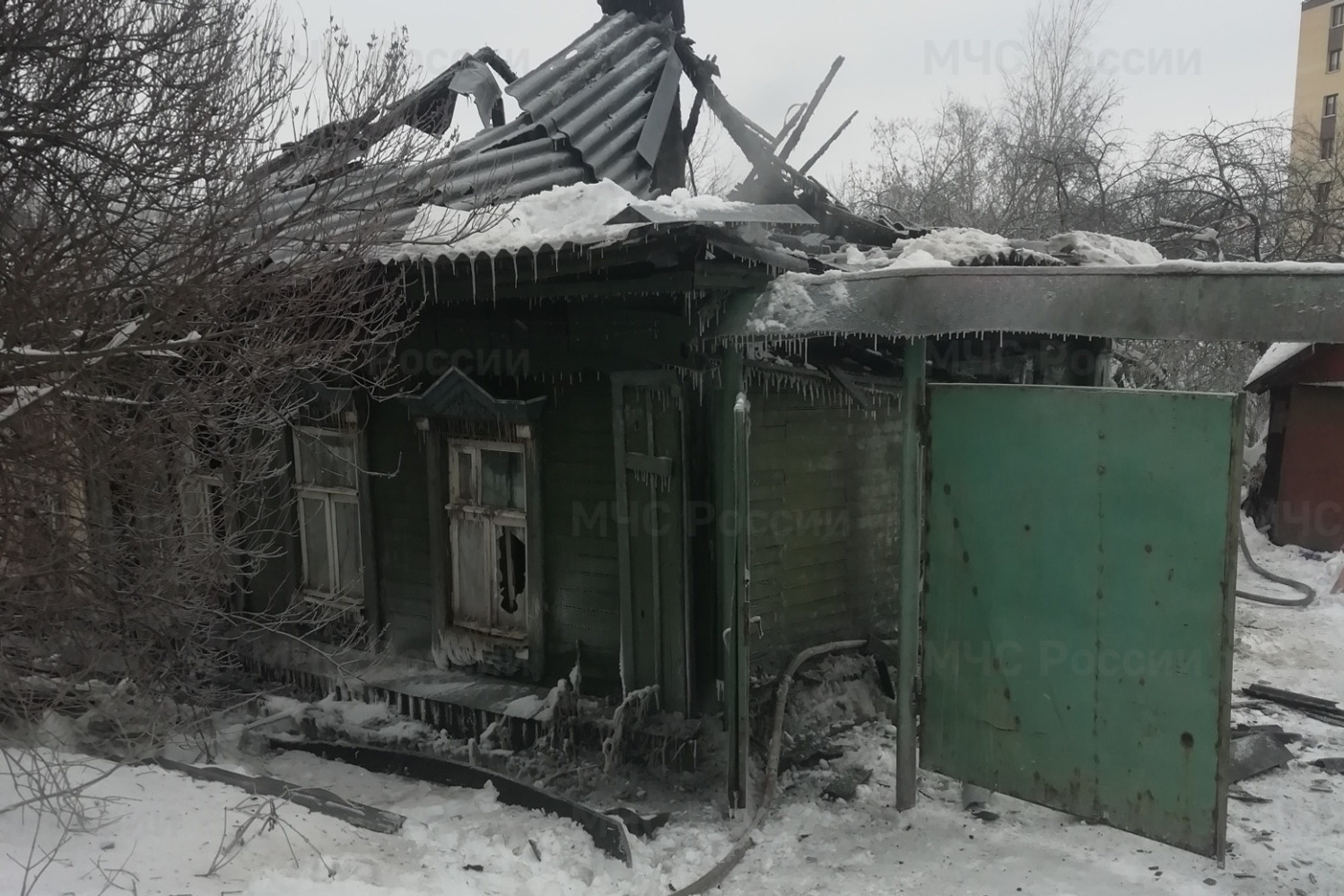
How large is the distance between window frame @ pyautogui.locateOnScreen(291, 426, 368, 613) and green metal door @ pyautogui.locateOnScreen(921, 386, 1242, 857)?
440 centimetres

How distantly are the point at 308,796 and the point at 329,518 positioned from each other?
10.1ft

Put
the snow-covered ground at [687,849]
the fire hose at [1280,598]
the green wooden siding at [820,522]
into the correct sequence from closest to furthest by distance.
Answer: the snow-covered ground at [687,849] → the green wooden siding at [820,522] → the fire hose at [1280,598]

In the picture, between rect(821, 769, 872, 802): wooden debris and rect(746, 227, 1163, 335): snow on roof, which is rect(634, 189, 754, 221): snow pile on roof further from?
rect(821, 769, 872, 802): wooden debris

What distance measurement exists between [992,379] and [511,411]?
3.61 metres

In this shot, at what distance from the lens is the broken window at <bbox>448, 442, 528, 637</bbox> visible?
631 cm

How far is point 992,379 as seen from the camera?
22.4ft

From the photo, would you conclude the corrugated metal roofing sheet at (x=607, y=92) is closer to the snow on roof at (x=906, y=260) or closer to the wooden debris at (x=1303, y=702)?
the snow on roof at (x=906, y=260)

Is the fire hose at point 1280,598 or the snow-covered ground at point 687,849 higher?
the snow-covered ground at point 687,849

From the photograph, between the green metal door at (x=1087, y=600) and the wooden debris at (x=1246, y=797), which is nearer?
the green metal door at (x=1087, y=600)

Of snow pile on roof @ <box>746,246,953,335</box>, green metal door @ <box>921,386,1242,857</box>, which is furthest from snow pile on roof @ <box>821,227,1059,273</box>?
green metal door @ <box>921,386,1242,857</box>

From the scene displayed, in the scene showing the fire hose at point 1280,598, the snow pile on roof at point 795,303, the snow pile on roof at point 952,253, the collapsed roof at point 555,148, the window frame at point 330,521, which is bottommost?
the fire hose at point 1280,598

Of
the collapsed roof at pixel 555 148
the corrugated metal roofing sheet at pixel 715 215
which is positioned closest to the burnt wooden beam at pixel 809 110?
the collapsed roof at pixel 555 148

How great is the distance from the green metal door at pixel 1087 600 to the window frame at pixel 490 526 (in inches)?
109

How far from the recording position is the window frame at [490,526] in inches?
243
